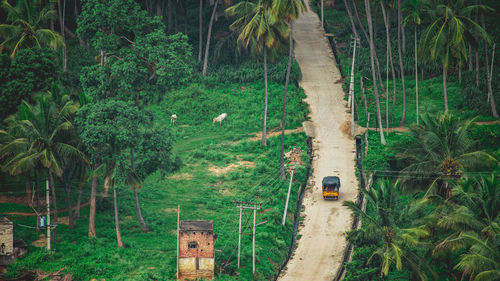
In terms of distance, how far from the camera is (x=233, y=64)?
287ft

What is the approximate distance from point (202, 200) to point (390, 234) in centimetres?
1746

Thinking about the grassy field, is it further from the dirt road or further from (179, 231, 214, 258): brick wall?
(179, 231, 214, 258): brick wall

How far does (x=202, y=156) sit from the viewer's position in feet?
240

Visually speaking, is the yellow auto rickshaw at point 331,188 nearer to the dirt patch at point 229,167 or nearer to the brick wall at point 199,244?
the dirt patch at point 229,167

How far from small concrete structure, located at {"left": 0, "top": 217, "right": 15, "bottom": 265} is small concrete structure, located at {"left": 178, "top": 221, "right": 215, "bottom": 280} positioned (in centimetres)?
1069

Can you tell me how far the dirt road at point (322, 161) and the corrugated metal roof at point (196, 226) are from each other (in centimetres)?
597

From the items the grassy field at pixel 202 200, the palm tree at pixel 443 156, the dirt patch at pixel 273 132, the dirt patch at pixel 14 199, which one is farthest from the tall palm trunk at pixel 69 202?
the palm tree at pixel 443 156

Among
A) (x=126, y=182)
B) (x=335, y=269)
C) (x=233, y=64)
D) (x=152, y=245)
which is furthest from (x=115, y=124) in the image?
(x=233, y=64)

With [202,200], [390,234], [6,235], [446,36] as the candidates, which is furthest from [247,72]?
[6,235]

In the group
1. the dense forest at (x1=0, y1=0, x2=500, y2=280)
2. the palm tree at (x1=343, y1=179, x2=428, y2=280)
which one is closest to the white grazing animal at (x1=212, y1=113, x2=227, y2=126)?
the dense forest at (x1=0, y1=0, x2=500, y2=280)

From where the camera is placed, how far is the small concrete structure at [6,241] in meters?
53.7

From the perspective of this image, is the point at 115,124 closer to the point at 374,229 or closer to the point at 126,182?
the point at 126,182

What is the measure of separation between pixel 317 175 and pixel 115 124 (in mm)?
18518

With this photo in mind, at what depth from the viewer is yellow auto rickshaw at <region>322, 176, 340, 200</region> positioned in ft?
209
